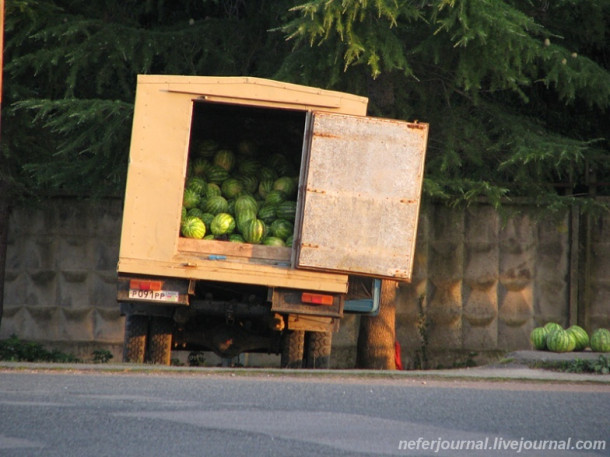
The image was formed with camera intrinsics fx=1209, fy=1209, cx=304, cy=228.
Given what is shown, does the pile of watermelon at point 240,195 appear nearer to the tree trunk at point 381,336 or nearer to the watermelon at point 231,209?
the watermelon at point 231,209

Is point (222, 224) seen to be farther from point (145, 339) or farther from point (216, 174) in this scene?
point (145, 339)

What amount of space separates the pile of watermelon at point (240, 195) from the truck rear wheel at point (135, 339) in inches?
41.5

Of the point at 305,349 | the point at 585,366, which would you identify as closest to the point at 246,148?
the point at 305,349

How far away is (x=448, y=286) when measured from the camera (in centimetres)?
1612

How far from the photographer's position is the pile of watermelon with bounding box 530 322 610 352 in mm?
12586

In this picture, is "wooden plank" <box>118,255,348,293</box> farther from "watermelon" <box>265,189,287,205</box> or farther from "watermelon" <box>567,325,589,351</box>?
"watermelon" <box>567,325,589,351</box>

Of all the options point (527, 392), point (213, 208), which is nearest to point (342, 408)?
point (527, 392)

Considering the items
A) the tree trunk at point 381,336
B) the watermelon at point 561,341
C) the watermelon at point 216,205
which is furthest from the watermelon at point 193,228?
the watermelon at point 561,341

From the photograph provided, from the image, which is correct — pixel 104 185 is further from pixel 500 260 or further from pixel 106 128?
pixel 500 260

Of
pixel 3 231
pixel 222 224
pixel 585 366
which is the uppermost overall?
pixel 222 224

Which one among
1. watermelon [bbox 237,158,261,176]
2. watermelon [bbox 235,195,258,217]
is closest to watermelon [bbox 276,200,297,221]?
watermelon [bbox 235,195,258,217]

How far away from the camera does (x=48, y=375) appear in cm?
1023

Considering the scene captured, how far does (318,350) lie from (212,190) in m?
2.10

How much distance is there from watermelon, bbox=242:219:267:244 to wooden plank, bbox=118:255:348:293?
35.2 inches
